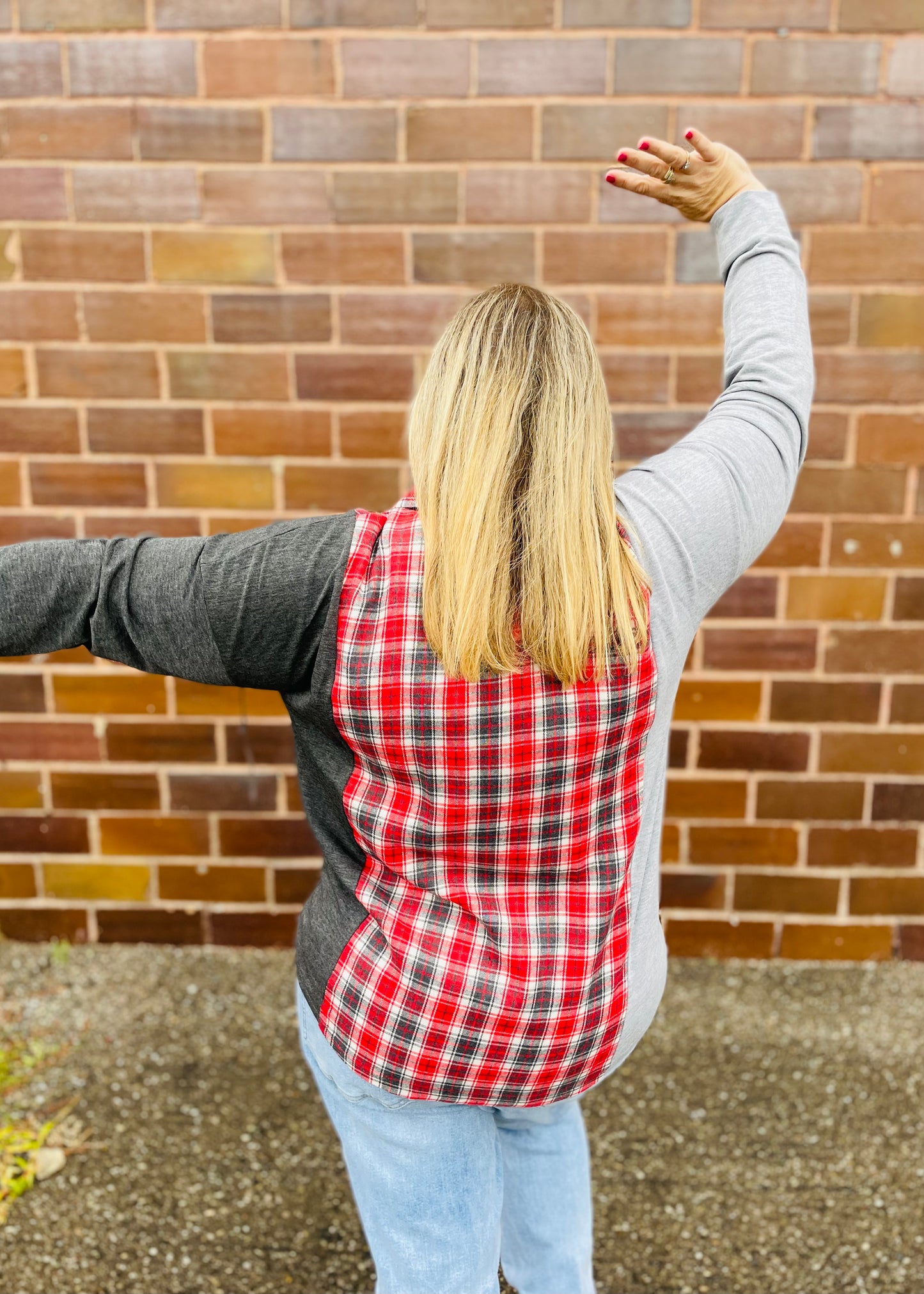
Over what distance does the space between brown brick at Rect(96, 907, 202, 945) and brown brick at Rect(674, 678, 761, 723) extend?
59.7 inches

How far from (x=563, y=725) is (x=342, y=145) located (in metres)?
1.91

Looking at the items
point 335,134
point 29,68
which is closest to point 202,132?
point 335,134

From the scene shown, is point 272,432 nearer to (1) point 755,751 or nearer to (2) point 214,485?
(2) point 214,485

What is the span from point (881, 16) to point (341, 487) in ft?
5.55

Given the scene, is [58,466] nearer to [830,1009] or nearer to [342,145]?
[342,145]

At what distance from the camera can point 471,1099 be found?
1.35m

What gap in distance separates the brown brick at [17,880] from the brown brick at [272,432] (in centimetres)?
134

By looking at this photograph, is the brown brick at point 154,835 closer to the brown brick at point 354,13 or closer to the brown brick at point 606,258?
the brown brick at point 606,258

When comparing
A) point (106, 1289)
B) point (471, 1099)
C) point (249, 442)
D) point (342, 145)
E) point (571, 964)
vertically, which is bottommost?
point (106, 1289)

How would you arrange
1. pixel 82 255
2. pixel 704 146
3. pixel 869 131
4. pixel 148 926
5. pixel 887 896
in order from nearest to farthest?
pixel 704 146 < pixel 869 131 < pixel 82 255 < pixel 887 896 < pixel 148 926

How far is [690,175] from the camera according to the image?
1.57 m

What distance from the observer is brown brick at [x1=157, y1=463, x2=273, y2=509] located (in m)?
2.74

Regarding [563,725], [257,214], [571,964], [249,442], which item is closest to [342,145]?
[257,214]

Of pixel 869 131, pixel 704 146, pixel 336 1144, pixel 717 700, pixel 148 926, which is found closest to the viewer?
pixel 704 146
